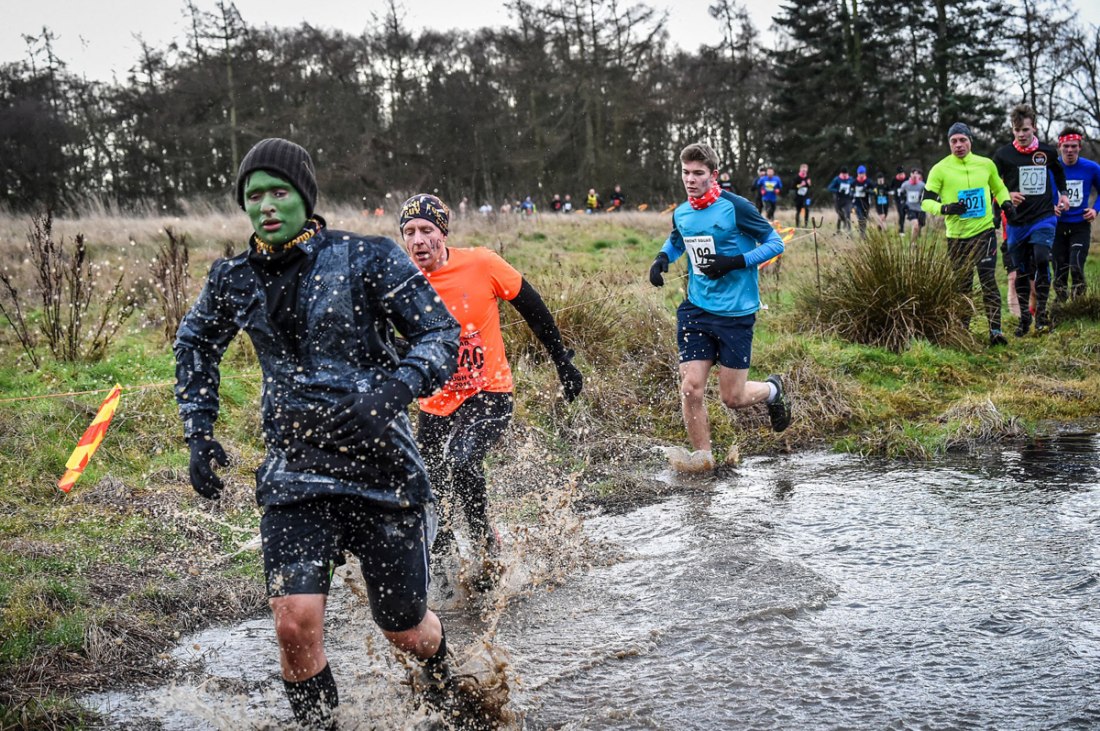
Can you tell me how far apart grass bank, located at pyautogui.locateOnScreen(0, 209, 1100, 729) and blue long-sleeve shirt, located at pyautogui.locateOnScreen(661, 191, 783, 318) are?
1369mm

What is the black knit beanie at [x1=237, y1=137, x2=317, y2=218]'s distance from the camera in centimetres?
277

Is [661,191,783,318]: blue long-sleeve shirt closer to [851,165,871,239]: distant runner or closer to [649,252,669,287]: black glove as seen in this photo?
[649,252,669,287]: black glove

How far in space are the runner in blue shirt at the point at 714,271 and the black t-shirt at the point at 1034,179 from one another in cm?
493

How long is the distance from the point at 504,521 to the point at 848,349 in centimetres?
455

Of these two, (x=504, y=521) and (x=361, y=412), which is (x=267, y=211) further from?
(x=504, y=521)

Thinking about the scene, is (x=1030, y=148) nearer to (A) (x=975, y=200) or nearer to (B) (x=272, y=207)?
(A) (x=975, y=200)

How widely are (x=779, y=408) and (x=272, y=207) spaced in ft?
15.9

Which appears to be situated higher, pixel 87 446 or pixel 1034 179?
pixel 1034 179

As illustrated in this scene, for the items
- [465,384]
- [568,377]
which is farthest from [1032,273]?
[465,384]

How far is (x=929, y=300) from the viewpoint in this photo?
31.6ft

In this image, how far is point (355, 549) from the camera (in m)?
2.84

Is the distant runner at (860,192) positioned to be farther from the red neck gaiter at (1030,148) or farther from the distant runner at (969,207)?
the distant runner at (969,207)

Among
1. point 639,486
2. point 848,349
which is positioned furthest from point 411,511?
point 848,349

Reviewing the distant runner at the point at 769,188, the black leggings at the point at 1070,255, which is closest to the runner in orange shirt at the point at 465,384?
the black leggings at the point at 1070,255
